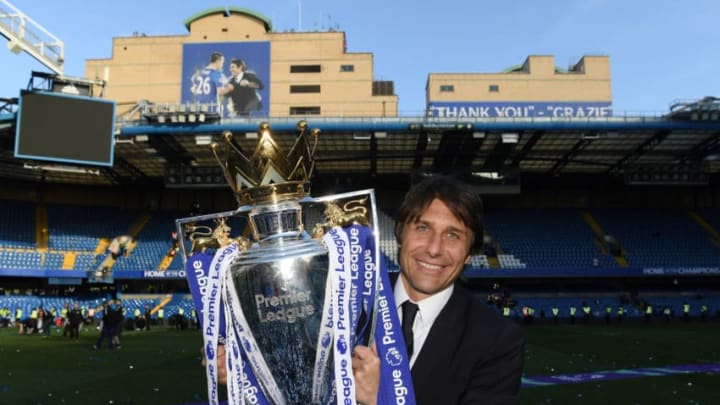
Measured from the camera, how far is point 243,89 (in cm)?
4697

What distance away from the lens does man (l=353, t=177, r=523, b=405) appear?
231 centimetres

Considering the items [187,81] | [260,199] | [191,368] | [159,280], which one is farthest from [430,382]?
[187,81]

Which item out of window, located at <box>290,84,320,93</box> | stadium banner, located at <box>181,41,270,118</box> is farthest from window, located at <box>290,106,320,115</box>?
stadium banner, located at <box>181,41,270,118</box>

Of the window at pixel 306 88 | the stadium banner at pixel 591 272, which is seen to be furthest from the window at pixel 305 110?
the stadium banner at pixel 591 272

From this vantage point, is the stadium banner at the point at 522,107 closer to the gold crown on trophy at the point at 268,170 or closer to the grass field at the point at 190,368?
the grass field at the point at 190,368

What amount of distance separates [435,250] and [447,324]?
0.30 metres

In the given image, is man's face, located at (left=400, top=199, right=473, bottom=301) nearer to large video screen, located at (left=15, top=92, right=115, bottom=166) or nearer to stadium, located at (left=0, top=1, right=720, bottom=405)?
stadium, located at (left=0, top=1, right=720, bottom=405)

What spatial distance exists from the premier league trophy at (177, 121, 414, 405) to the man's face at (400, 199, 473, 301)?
142 mm

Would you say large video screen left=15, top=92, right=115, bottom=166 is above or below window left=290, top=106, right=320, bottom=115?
below

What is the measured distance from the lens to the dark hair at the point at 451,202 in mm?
2400

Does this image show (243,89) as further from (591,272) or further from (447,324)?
(447,324)

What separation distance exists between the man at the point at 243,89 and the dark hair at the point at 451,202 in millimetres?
45353

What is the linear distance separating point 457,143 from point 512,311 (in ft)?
29.8

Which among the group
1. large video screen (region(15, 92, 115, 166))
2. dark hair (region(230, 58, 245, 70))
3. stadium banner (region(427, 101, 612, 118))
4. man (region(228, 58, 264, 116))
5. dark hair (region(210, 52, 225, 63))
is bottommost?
large video screen (region(15, 92, 115, 166))
